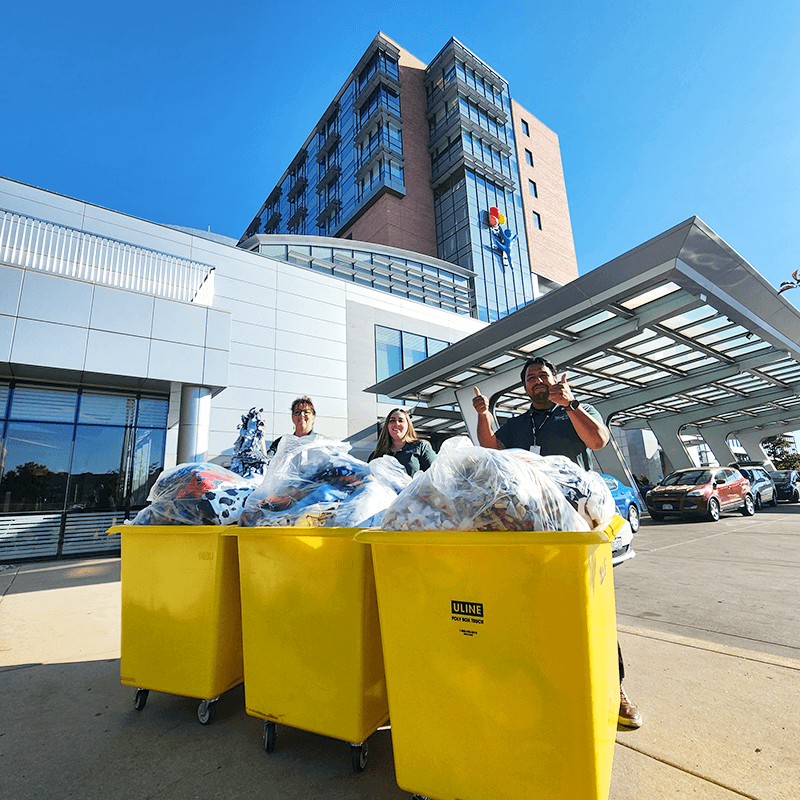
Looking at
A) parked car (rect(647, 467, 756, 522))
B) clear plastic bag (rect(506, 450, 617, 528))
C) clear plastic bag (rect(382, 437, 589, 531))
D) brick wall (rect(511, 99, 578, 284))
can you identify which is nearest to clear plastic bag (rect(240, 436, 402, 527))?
clear plastic bag (rect(382, 437, 589, 531))

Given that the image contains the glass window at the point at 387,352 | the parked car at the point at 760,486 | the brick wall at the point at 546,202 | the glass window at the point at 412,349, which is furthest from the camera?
the brick wall at the point at 546,202

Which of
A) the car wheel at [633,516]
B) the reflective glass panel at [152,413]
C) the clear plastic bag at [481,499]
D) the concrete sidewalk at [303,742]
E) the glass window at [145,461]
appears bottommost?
the concrete sidewalk at [303,742]

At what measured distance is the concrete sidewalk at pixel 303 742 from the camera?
1.69 metres

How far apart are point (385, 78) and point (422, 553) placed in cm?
3885

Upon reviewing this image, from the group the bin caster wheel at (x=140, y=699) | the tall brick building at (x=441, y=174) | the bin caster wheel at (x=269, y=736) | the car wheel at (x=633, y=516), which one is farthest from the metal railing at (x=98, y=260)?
the tall brick building at (x=441, y=174)

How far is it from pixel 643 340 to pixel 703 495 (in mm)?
4303

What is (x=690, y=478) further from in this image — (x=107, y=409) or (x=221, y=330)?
(x=107, y=409)

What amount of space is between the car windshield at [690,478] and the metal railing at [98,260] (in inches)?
528

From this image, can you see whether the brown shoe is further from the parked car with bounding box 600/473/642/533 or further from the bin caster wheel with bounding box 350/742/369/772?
the parked car with bounding box 600/473/642/533

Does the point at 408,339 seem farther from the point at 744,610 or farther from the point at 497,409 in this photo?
the point at 744,610

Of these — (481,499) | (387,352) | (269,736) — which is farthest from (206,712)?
(387,352)

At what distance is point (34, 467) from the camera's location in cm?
876

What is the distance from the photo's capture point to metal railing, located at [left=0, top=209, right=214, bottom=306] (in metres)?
8.92

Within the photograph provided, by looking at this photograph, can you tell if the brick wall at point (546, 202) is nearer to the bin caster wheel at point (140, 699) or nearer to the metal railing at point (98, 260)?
the metal railing at point (98, 260)
